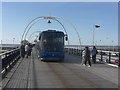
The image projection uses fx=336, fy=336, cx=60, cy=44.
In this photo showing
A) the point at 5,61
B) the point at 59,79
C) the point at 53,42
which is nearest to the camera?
the point at 59,79

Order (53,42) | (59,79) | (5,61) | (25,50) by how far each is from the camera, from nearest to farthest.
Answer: (59,79) → (5,61) → (53,42) → (25,50)

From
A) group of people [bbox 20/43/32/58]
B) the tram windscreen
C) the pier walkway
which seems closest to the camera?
the pier walkway

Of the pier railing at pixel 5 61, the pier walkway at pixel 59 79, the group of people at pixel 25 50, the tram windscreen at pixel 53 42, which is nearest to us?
the pier walkway at pixel 59 79

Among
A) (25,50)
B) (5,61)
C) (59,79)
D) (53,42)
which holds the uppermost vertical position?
(53,42)

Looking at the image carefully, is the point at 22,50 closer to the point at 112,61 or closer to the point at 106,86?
the point at 112,61

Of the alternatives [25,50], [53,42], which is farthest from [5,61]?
[25,50]

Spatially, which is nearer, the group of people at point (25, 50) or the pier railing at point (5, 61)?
the pier railing at point (5, 61)

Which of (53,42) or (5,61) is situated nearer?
(5,61)

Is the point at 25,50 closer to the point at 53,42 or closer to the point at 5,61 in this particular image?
the point at 53,42

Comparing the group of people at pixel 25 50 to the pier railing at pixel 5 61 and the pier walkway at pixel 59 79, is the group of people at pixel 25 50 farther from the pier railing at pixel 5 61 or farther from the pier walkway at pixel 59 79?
the pier walkway at pixel 59 79

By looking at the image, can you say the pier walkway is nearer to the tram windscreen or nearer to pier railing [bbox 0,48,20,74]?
pier railing [bbox 0,48,20,74]

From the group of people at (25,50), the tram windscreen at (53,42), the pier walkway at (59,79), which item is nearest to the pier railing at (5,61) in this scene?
the pier walkway at (59,79)

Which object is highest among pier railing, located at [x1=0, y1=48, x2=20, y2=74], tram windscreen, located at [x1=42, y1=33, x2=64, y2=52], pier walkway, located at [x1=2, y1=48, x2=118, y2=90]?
tram windscreen, located at [x1=42, y1=33, x2=64, y2=52]

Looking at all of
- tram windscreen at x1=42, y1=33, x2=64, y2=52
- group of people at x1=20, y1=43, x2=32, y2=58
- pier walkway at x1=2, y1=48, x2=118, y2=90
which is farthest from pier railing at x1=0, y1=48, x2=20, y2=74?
group of people at x1=20, y1=43, x2=32, y2=58
